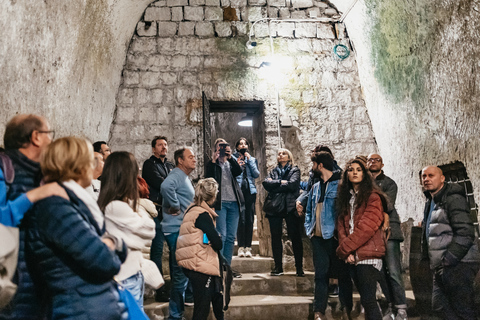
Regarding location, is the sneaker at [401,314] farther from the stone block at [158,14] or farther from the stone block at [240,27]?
the stone block at [158,14]

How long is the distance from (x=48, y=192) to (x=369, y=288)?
2.61 metres

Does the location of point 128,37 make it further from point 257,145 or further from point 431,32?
point 431,32

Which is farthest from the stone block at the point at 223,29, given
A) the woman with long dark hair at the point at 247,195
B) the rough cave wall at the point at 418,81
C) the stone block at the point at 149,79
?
the woman with long dark hair at the point at 247,195

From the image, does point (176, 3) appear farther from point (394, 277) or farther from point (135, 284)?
point (135, 284)

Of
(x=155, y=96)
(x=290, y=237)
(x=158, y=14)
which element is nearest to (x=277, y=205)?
(x=290, y=237)

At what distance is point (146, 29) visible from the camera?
652 centimetres

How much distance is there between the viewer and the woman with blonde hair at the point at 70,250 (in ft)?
5.21

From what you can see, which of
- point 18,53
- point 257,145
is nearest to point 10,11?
point 18,53

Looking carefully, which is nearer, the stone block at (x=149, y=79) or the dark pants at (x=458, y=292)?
the dark pants at (x=458, y=292)

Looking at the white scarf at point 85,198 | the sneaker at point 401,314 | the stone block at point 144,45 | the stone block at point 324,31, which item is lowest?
the sneaker at point 401,314

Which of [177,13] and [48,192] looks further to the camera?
[177,13]

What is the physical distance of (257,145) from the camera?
6.91 metres

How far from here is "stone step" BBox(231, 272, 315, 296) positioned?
189 inches

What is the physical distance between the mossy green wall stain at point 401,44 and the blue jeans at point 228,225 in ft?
7.94
